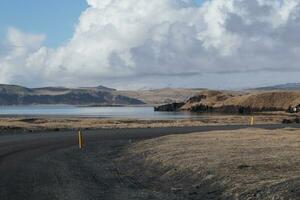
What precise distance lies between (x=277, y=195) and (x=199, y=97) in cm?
15875

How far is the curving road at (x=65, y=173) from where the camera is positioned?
15109mm

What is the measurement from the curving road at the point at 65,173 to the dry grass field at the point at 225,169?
1.07 m

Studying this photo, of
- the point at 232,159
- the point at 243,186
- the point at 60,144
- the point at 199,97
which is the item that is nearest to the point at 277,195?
the point at 243,186

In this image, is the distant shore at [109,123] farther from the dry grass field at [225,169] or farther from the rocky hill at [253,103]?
the rocky hill at [253,103]

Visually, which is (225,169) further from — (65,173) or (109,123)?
(109,123)

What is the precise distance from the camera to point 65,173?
65.8ft

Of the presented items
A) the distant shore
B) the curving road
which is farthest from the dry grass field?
the distant shore

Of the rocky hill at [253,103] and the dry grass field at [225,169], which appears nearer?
the dry grass field at [225,169]

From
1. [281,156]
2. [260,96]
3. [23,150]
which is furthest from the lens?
[260,96]

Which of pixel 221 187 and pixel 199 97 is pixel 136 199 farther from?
pixel 199 97

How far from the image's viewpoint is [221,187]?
1503 cm

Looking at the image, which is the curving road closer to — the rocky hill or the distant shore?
the distant shore

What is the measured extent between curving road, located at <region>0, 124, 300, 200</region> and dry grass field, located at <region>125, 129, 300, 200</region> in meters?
1.07

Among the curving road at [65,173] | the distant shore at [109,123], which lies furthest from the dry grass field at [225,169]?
the distant shore at [109,123]
